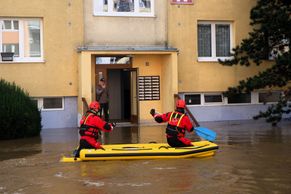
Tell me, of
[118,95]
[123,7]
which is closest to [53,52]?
[123,7]

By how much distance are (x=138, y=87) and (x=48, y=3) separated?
4.85m

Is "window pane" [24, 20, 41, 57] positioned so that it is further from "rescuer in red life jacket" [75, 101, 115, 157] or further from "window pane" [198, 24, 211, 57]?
"rescuer in red life jacket" [75, 101, 115, 157]

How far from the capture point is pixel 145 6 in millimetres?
21438

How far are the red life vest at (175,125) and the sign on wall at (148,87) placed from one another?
8833 mm

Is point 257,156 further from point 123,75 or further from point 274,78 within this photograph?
point 123,75

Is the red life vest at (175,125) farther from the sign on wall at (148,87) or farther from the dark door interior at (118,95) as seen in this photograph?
the dark door interior at (118,95)

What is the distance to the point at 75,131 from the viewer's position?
1928 centimetres

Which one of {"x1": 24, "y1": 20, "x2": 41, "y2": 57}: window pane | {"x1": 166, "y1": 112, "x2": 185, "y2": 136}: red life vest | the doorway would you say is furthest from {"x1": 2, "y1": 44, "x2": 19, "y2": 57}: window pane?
{"x1": 166, "y1": 112, "x2": 185, "y2": 136}: red life vest

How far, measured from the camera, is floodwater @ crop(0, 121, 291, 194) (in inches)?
360

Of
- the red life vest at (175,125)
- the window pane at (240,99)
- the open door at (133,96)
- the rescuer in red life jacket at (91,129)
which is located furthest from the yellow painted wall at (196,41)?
the rescuer in red life jacket at (91,129)

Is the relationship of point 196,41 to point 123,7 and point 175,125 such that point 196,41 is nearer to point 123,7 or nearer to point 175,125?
point 123,7

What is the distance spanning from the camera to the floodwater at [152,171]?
916 centimetres

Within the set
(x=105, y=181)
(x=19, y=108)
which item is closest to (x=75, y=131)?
(x=19, y=108)

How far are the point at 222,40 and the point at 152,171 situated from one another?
1271 cm
